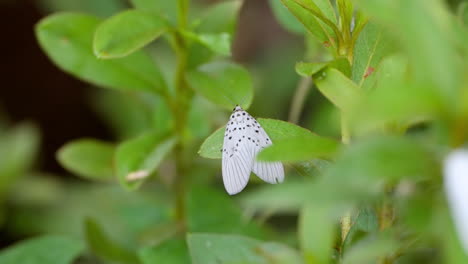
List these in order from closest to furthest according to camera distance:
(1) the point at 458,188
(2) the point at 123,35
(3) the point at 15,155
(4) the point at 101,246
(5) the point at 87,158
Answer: (1) the point at 458,188 < (2) the point at 123,35 < (4) the point at 101,246 < (5) the point at 87,158 < (3) the point at 15,155

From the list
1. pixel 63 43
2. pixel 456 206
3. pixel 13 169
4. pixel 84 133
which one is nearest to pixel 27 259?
pixel 63 43

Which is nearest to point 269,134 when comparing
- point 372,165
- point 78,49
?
point 372,165

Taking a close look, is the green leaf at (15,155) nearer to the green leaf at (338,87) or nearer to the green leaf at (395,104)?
the green leaf at (338,87)

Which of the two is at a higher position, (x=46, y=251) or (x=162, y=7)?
(x=162, y=7)

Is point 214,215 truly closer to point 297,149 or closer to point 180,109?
point 180,109

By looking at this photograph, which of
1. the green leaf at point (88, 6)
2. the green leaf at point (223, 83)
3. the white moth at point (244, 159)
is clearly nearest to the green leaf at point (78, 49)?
the green leaf at point (223, 83)

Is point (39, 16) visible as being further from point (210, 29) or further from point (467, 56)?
point (467, 56)
